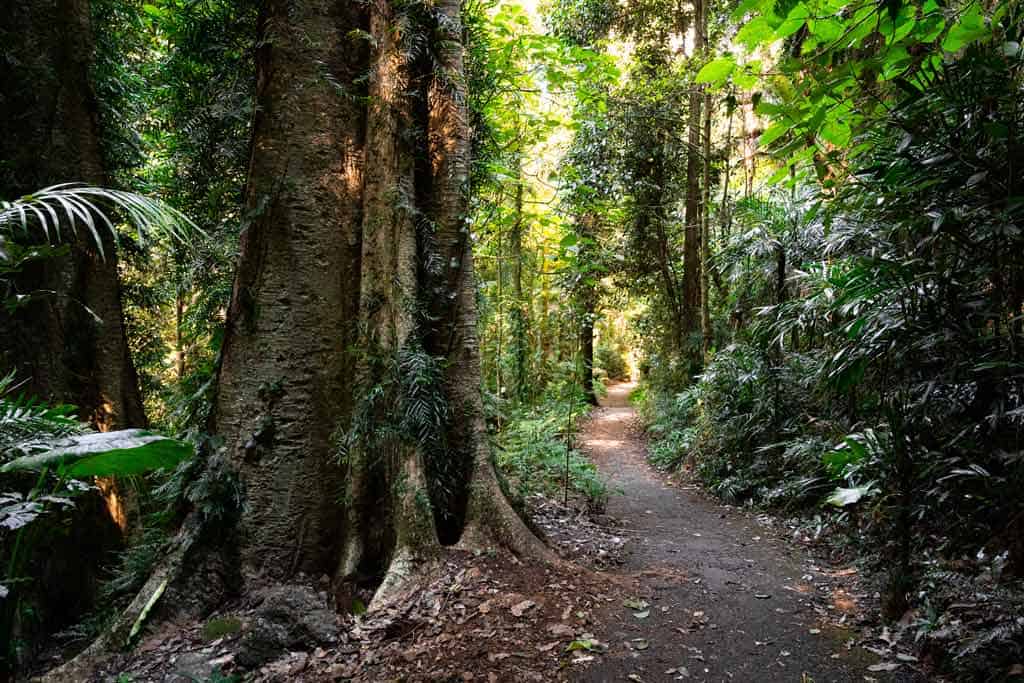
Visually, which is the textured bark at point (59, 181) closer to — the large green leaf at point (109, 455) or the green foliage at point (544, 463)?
the large green leaf at point (109, 455)

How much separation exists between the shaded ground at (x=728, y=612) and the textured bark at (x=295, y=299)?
2.33 meters

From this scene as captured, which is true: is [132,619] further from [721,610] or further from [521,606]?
[721,610]

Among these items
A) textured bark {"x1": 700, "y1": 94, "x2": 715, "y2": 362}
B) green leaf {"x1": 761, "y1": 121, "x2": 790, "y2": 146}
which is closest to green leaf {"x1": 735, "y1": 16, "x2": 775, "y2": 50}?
green leaf {"x1": 761, "y1": 121, "x2": 790, "y2": 146}

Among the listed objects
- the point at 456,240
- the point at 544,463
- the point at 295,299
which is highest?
the point at 456,240

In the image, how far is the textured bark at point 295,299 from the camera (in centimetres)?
390

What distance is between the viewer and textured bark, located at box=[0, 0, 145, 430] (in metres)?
4.61

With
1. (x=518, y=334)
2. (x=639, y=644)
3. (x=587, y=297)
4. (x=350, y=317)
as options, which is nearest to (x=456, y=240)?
(x=350, y=317)

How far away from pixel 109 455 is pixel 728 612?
153 inches

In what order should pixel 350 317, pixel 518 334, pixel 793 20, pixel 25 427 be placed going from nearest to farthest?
pixel 25 427 < pixel 793 20 < pixel 350 317 < pixel 518 334

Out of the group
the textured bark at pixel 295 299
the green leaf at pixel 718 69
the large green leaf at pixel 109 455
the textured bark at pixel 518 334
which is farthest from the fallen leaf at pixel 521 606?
the textured bark at pixel 518 334

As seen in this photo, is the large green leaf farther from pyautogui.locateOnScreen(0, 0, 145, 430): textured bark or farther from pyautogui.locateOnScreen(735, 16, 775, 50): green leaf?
pyautogui.locateOnScreen(0, 0, 145, 430): textured bark

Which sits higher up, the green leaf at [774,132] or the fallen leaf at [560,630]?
the green leaf at [774,132]

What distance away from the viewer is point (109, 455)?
6.21ft

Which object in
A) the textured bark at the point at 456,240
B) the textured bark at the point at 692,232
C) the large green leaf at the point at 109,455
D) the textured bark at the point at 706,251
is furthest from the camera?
the textured bark at the point at 692,232
